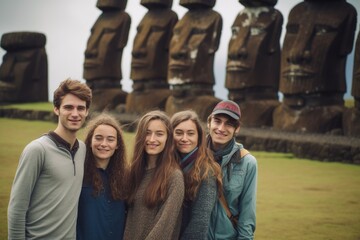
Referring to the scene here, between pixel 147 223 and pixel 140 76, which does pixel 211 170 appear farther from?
pixel 140 76

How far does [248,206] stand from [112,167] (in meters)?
0.86

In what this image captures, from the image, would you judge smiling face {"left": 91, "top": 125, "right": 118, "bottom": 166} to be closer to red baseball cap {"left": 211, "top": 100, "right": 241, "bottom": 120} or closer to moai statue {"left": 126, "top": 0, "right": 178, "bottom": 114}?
red baseball cap {"left": 211, "top": 100, "right": 241, "bottom": 120}

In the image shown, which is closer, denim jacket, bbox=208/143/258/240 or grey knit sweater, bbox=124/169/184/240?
grey knit sweater, bbox=124/169/184/240

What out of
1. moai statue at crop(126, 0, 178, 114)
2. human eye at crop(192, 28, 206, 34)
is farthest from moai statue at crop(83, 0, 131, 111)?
human eye at crop(192, 28, 206, 34)

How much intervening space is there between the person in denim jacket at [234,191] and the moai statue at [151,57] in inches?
458

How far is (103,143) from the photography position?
3.51 metres

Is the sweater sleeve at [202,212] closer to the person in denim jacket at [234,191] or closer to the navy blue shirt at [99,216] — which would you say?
the person in denim jacket at [234,191]

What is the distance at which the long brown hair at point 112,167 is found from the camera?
11.4 feet

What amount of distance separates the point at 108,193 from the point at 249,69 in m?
9.74

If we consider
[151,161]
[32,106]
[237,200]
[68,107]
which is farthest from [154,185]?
[32,106]

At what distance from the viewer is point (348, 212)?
654cm

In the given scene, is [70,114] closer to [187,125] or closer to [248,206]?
[187,125]

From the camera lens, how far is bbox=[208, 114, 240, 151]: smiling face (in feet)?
11.9

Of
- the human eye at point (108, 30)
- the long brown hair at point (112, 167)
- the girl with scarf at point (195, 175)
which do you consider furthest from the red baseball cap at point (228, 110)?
the human eye at point (108, 30)
